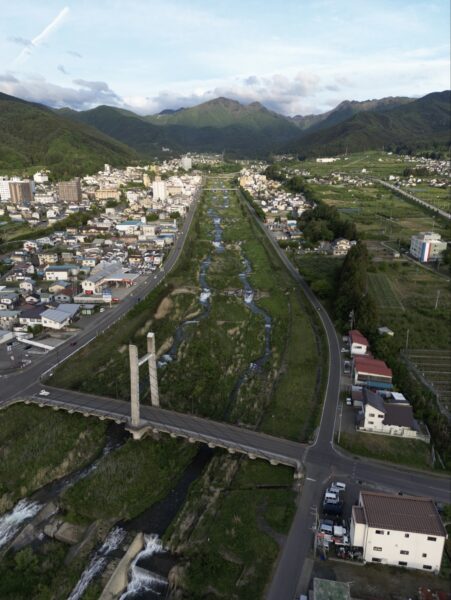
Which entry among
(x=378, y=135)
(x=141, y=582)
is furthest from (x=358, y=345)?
(x=378, y=135)

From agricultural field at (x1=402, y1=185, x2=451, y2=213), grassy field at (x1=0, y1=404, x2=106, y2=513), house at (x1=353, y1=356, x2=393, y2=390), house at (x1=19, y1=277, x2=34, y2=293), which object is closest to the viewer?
grassy field at (x1=0, y1=404, x2=106, y2=513)

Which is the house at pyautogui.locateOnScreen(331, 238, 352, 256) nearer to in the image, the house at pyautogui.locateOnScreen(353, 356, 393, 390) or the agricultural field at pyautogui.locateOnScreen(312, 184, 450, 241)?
the agricultural field at pyautogui.locateOnScreen(312, 184, 450, 241)

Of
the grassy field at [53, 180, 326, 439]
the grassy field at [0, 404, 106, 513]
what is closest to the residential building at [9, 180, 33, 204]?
the grassy field at [53, 180, 326, 439]

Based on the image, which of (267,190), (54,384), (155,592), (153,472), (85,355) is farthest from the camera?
(267,190)

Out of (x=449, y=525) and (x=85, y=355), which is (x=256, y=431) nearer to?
(x=449, y=525)

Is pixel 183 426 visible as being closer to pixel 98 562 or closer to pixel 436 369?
pixel 98 562

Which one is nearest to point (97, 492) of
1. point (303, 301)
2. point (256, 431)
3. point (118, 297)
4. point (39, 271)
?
point (256, 431)
